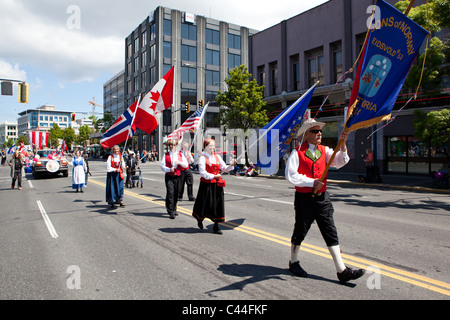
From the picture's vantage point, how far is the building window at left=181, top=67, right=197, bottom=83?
5194 centimetres

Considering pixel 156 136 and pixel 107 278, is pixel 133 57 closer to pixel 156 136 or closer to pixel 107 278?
pixel 156 136

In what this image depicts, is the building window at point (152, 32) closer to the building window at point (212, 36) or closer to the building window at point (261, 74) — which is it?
the building window at point (212, 36)

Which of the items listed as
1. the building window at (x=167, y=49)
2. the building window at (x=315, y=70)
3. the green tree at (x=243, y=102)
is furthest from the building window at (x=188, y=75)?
the building window at (x=315, y=70)

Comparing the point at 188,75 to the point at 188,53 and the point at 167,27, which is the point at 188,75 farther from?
the point at 167,27

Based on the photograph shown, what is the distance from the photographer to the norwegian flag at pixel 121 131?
9508mm

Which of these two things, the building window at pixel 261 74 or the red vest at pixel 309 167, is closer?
the red vest at pixel 309 167

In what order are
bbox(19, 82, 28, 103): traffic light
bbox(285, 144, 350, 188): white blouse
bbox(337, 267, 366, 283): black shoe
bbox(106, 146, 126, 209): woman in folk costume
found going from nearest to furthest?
1. bbox(337, 267, 366, 283): black shoe
2. bbox(285, 144, 350, 188): white blouse
3. bbox(106, 146, 126, 209): woman in folk costume
4. bbox(19, 82, 28, 103): traffic light

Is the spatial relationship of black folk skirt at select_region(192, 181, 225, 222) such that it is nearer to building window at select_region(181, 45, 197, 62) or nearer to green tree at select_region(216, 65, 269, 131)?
green tree at select_region(216, 65, 269, 131)

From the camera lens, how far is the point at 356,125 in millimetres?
4109

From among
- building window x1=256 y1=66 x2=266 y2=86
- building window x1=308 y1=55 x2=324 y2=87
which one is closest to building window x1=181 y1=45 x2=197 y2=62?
building window x1=256 y1=66 x2=266 y2=86

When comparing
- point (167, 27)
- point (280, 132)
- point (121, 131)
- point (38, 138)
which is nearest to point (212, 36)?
point (167, 27)

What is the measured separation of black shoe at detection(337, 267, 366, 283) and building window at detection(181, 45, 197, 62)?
5194 cm

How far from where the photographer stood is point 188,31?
52.8 m

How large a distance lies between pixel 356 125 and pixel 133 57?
6309 centimetres
